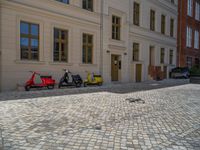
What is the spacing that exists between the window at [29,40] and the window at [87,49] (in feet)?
13.3

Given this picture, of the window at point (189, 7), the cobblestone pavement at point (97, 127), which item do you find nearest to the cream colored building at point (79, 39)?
the cobblestone pavement at point (97, 127)

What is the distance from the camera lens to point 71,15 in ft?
51.1

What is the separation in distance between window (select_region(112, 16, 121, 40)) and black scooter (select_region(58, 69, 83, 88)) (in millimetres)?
6301

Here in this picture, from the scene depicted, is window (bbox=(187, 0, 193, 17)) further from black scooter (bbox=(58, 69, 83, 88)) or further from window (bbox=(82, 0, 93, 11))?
black scooter (bbox=(58, 69, 83, 88))

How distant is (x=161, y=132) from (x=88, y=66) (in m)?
11.9

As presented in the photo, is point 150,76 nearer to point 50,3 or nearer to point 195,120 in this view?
point 50,3

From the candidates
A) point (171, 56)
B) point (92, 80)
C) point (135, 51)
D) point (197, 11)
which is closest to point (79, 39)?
point (92, 80)

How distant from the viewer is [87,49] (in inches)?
668

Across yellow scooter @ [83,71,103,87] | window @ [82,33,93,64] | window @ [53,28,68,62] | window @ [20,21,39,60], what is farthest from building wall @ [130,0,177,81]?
window @ [20,21,39,60]

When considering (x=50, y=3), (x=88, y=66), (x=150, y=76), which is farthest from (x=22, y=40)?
(x=150, y=76)

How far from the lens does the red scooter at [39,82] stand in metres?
12.5

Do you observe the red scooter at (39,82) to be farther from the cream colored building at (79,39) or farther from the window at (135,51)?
the window at (135,51)

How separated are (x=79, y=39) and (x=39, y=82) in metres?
4.54

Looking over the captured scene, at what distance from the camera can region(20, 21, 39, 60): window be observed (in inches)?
511
